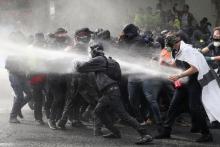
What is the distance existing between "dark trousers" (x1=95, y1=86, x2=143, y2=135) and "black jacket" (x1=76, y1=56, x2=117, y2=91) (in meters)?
0.11

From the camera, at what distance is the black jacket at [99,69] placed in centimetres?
927

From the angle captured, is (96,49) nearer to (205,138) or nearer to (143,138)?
(143,138)

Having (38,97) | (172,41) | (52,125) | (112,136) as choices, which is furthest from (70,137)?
(172,41)

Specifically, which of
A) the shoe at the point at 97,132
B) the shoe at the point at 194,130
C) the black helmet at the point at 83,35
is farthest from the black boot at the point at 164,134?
the black helmet at the point at 83,35

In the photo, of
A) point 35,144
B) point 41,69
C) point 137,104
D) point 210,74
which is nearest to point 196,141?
point 210,74

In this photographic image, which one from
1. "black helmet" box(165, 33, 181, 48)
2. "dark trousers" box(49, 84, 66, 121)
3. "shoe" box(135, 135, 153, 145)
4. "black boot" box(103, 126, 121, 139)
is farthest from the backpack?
"dark trousers" box(49, 84, 66, 121)

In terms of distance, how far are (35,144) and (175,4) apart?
10.2 m

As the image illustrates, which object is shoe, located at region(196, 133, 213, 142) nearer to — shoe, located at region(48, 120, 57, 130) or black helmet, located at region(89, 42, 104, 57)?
black helmet, located at region(89, 42, 104, 57)

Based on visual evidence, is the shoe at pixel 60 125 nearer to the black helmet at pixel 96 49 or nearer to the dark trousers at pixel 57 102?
the dark trousers at pixel 57 102

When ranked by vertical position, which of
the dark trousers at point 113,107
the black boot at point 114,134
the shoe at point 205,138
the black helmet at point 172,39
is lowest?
the shoe at point 205,138

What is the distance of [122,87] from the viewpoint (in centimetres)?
1105

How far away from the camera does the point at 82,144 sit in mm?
9117

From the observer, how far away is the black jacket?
927cm

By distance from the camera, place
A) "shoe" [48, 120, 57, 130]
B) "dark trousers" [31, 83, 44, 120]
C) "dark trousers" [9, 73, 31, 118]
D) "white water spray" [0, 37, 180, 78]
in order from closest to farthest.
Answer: "white water spray" [0, 37, 180, 78] < "shoe" [48, 120, 57, 130] < "dark trousers" [31, 83, 44, 120] < "dark trousers" [9, 73, 31, 118]
